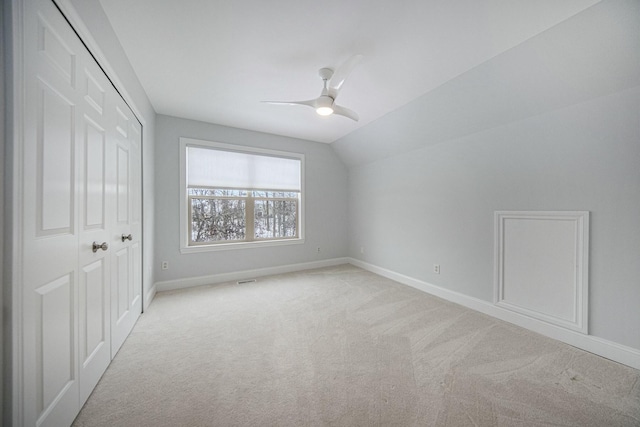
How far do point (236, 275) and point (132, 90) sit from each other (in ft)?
9.21

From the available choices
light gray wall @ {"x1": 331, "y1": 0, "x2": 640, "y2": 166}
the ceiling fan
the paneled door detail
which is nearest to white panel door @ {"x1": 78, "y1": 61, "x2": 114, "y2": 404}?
the paneled door detail

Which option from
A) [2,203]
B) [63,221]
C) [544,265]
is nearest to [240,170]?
[63,221]

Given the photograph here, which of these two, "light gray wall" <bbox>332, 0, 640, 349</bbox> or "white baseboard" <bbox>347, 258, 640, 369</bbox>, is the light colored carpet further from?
"light gray wall" <bbox>332, 0, 640, 349</bbox>

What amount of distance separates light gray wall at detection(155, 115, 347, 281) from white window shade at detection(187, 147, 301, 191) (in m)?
0.20

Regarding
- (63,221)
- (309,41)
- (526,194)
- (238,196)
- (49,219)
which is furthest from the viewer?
(238,196)

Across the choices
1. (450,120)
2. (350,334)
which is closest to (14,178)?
(350,334)

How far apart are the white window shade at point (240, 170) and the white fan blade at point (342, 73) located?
7.43 feet

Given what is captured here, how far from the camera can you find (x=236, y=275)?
3.88 meters

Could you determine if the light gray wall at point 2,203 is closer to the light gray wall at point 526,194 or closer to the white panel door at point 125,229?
the white panel door at point 125,229

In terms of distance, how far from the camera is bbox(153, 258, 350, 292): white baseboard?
341 cm

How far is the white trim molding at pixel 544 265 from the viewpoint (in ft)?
6.66

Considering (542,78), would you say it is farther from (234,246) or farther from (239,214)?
(234,246)

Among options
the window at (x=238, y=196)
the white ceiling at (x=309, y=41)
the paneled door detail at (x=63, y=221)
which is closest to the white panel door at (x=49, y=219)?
the paneled door detail at (x=63, y=221)

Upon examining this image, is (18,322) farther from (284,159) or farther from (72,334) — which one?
(284,159)
